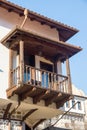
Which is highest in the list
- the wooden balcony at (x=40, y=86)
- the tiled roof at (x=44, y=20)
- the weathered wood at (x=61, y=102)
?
the tiled roof at (x=44, y=20)

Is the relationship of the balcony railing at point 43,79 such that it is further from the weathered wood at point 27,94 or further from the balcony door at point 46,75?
the weathered wood at point 27,94

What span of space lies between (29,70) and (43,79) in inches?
29.6

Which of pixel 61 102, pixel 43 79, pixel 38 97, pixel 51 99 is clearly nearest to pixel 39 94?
pixel 38 97

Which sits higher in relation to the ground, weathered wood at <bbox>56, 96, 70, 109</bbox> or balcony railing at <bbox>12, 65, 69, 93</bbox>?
balcony railing at <bbox>12, 65, 69, 93</bbox>

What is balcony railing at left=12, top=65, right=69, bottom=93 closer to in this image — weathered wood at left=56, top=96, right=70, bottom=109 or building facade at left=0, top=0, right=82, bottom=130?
building facade at left=0, top=0, right=82, bottom=130

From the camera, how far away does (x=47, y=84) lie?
14.3 metres

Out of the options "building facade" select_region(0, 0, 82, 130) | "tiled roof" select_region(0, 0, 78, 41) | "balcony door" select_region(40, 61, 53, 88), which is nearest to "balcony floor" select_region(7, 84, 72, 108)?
"building facade" select_region(0, 0, 82, 130)

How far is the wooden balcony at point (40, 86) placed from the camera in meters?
12.8

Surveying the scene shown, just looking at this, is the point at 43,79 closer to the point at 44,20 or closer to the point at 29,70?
the point at 29,70

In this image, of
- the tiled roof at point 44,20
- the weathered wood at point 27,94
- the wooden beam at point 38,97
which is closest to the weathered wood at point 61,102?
the wooden beam at point 38,97

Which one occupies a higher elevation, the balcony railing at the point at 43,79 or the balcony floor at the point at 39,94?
the balcony railing at the point at 43,79

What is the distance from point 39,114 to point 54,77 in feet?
5.78

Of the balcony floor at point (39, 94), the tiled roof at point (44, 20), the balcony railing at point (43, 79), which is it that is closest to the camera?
the balcony floor at point (39, 94)

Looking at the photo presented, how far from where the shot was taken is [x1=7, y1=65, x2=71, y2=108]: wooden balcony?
502 inches
